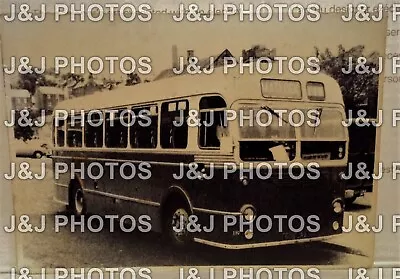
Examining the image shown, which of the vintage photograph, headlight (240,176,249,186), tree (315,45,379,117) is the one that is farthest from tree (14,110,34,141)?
tree (315,45,379,117)

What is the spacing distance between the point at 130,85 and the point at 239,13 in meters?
0.20

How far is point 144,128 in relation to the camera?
970 millimetres

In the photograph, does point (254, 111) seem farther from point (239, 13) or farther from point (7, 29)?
point (7, 29)

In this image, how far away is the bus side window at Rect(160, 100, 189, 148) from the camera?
3.12 feet

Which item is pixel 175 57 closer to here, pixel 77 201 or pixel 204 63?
pixel 204 63

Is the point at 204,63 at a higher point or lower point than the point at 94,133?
higher

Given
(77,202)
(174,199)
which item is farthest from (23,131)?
(174,199)

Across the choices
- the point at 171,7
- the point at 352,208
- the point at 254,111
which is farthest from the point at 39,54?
the point at 352,208

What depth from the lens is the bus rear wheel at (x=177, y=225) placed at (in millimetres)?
973

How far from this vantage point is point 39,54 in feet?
3.09

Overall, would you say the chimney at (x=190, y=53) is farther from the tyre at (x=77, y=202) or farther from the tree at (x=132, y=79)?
the tyre at (x=77, y=202)

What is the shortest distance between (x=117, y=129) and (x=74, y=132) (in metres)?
0.07

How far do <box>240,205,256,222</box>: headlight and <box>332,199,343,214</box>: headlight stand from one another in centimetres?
13

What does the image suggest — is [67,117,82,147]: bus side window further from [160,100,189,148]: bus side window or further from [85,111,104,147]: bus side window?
[160,100,189,148]: bus side window
